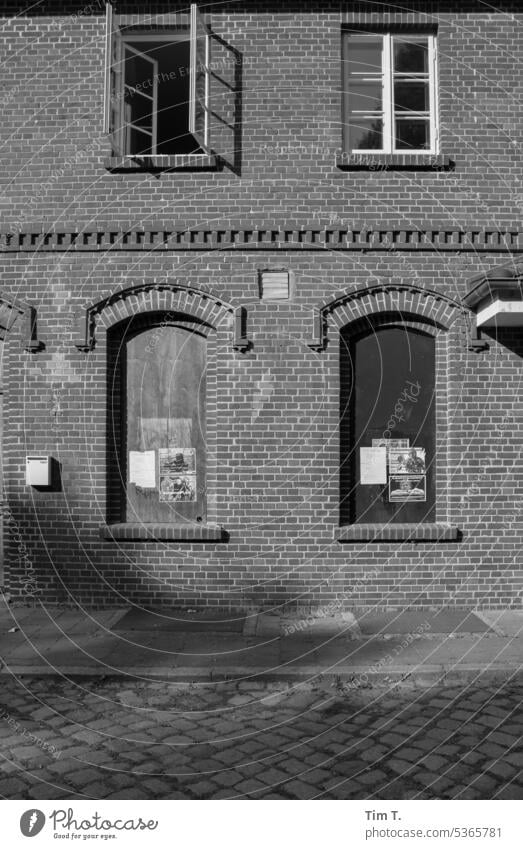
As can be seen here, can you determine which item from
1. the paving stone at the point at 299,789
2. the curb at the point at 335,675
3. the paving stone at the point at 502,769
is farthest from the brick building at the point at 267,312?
the paving stone at the point at 299,789

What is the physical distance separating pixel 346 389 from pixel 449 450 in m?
1.53

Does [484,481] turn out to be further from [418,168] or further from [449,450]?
[418,168]

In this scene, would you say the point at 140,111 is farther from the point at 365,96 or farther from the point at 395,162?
the point at 395,162

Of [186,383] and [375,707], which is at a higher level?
[186,383]

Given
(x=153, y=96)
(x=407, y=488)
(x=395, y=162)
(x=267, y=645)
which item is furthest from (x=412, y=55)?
(x=267, y=645)

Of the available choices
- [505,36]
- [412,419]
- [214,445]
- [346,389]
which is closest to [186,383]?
[214,445]

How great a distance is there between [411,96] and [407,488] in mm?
5193

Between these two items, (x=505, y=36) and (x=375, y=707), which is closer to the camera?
(x=375, y=707)

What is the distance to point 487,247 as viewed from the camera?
9.24m

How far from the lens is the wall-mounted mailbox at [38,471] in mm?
9164

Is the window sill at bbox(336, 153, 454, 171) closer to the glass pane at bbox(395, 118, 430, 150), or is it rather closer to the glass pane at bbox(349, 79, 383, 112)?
the glass pane at bbox(395, 118, 430, 150)

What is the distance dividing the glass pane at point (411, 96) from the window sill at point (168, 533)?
238 inches

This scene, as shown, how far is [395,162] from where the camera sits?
363 inches

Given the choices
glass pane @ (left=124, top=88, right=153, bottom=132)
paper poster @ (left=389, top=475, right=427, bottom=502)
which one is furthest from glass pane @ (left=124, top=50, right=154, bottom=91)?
paper poster @ (left=389, top=475, right=427, bottom=502)
